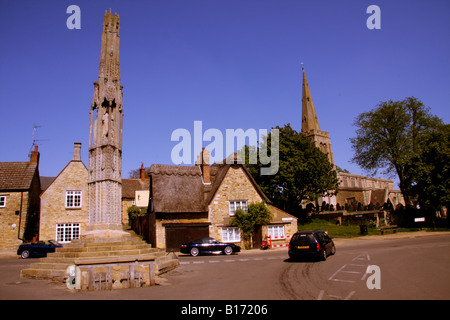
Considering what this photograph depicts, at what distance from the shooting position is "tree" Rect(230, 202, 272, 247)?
29.4 metres

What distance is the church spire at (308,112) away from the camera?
3100 inches

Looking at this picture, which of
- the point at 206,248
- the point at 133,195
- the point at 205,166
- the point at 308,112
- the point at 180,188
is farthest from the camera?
the point at 308,112

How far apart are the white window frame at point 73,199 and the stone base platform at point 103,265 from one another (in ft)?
65.1

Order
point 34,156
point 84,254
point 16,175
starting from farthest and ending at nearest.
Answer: point 34,156
point 16,175
point 84,254

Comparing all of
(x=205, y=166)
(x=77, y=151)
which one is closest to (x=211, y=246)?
(x=205, y=166)

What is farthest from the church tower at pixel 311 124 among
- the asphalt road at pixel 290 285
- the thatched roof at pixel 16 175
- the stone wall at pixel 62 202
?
the asphalt road at pixel 290 285

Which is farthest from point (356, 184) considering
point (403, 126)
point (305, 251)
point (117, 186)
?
point (117, 186)

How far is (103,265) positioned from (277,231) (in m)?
23.2

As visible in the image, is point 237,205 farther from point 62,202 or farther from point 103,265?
point 103,265

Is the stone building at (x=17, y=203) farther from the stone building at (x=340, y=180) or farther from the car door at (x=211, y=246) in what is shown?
the stone building at (x=340, y=180)

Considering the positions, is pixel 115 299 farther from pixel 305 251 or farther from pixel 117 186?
pixel 305 251

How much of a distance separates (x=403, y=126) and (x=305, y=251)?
39.0 m

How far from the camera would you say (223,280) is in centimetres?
1112

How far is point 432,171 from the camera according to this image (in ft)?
121
